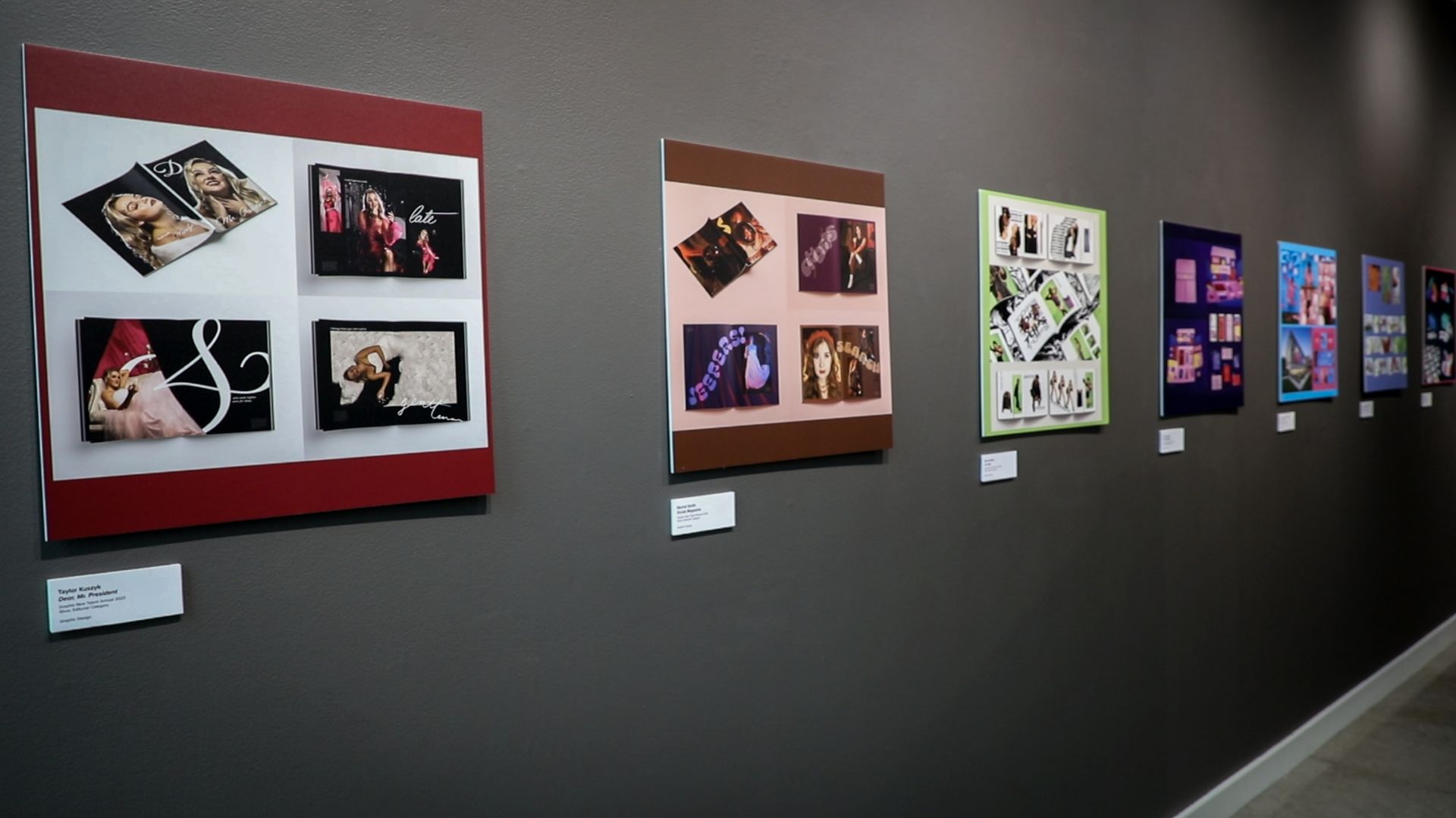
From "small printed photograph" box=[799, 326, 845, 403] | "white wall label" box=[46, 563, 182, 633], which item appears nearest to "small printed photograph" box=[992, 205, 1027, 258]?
"small printed photograph" box=[799, 326, 845, 403]

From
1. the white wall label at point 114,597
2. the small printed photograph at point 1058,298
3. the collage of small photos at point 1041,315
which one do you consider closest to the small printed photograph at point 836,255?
the collage of small photos at point 1041,315

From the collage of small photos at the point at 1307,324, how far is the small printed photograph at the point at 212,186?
152 inches

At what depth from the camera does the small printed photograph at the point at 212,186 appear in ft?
4.36

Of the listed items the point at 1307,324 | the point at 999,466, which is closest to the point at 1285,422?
the point at 1307,324

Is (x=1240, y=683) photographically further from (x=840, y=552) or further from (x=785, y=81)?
(x=785, y=81)

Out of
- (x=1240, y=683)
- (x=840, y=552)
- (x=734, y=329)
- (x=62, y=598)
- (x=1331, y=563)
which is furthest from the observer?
(x=1331, y=563)

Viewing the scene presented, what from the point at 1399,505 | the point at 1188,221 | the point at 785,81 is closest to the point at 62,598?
the point at 785,81

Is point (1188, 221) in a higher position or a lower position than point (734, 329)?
higher

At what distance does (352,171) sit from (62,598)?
77cm

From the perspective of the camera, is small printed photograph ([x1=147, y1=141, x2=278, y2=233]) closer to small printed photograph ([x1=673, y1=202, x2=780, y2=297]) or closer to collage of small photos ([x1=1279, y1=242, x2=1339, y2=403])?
small printed photograph ([x1=673, y1=202, x2=780, y2=297])

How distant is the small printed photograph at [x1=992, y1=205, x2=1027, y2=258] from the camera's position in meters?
2.55

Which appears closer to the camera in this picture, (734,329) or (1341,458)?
(734,329)

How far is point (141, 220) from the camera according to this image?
1308 millimetres

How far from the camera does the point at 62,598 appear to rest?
127 cm
